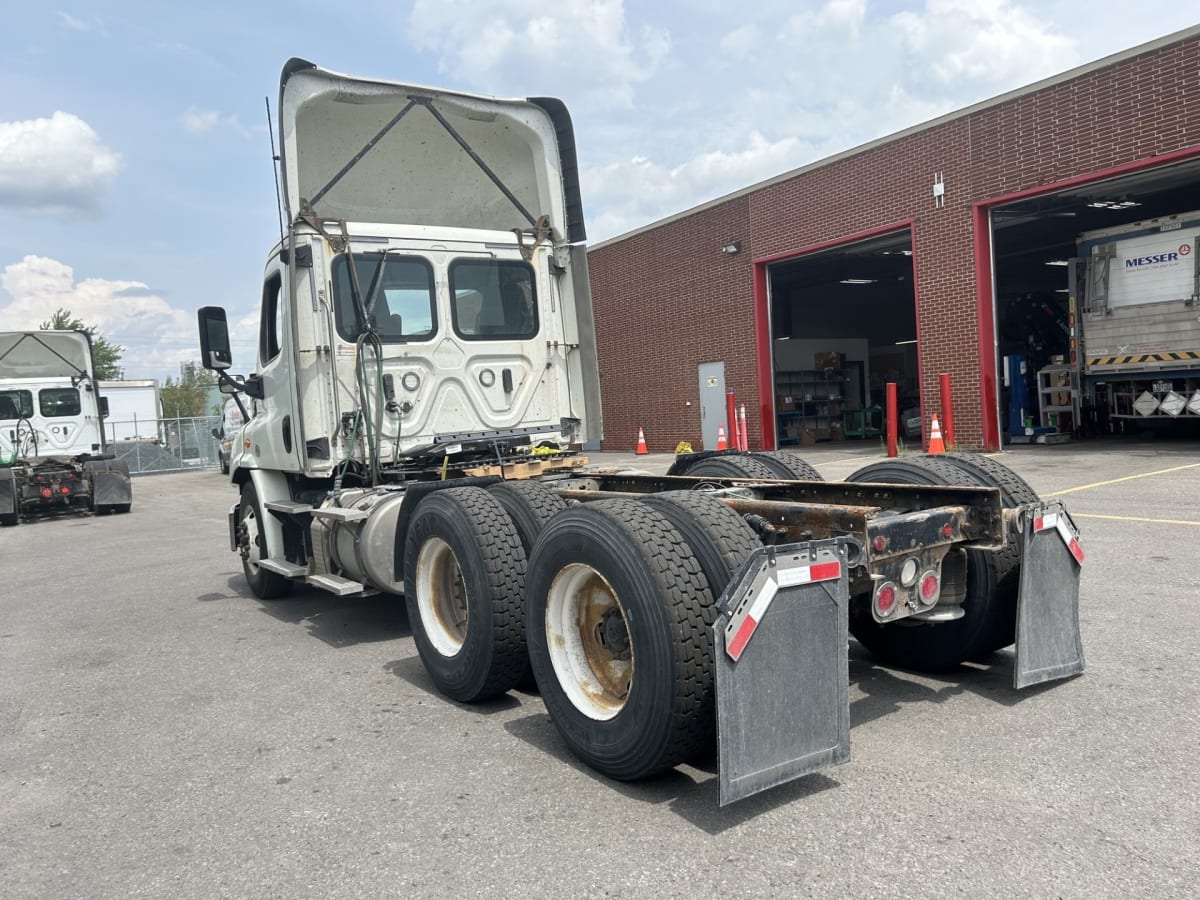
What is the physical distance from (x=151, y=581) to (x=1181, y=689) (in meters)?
8.92

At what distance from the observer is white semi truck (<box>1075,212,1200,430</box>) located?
14875 millimetres

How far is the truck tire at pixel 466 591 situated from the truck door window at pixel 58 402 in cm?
1625

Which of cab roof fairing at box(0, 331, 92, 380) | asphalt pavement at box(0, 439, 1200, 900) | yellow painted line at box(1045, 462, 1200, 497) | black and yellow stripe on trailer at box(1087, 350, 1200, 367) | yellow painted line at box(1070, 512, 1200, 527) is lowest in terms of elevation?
asphalt pavement at box(0, 439, 1200, 900)

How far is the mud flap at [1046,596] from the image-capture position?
13.2 ft

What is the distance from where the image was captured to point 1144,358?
15.5 metres

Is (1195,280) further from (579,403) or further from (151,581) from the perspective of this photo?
(151,581)

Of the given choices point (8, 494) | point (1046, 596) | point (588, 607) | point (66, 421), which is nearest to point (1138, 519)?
point (1046, 596)

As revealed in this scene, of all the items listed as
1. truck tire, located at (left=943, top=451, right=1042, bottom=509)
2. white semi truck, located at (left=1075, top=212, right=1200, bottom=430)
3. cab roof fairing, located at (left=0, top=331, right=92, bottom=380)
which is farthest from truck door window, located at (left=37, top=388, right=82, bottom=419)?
white semi truck, located at (left=1075, top=212, right=1200, bottom=430)

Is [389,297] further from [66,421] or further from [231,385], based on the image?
[66,421]

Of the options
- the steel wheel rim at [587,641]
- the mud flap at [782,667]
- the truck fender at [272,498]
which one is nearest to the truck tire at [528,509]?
the steel wheel rim at [587,641]

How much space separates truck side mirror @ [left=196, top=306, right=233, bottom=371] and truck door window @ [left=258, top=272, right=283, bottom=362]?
0.32 metres

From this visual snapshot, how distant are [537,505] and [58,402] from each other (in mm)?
17087

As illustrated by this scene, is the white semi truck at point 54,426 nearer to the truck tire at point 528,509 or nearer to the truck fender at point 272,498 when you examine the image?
the truck fender at point 272,498

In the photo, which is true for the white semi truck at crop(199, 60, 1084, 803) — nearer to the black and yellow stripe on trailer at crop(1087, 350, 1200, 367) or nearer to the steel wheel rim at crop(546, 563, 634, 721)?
the steel wheel rim at crop(546, 563, 634, 721)
